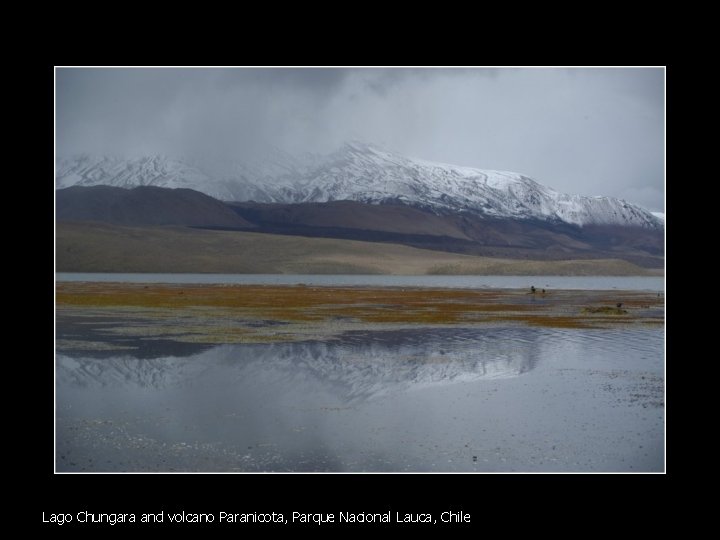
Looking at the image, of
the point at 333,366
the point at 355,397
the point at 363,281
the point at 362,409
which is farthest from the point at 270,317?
the point at 363,281

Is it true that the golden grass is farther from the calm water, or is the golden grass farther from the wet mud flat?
the calm water

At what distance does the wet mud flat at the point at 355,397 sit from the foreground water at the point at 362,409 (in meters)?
0.04

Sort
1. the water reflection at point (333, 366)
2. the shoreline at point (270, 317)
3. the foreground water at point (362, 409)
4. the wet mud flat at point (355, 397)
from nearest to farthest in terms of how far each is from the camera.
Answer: the foreground water at point (362, 409)
the wet mud flat at point (355, 397)
the water reflection at point (333, 366)
the shoreline at point (270, 317)

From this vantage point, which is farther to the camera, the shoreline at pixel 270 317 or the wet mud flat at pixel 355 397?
the shoreline at pixel 270 317

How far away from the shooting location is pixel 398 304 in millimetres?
50594

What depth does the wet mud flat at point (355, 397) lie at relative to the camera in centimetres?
1302

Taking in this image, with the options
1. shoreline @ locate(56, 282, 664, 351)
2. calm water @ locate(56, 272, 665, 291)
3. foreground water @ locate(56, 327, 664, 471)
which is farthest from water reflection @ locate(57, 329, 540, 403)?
calm water @ locate(56, 272, 665, 291)

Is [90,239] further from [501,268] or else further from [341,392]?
[341,392]

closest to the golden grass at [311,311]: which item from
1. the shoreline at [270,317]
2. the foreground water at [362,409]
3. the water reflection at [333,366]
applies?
the shoreline at [270,317]

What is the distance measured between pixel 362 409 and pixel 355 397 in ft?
4.29

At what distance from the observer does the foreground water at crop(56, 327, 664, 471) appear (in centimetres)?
1291

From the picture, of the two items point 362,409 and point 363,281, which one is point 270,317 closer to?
point 362,409

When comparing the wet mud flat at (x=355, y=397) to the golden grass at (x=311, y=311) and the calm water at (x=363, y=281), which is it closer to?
the golden grass at (x=311, y=311)

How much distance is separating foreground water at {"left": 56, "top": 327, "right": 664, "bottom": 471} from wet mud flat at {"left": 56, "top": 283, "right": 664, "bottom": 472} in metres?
0.04
